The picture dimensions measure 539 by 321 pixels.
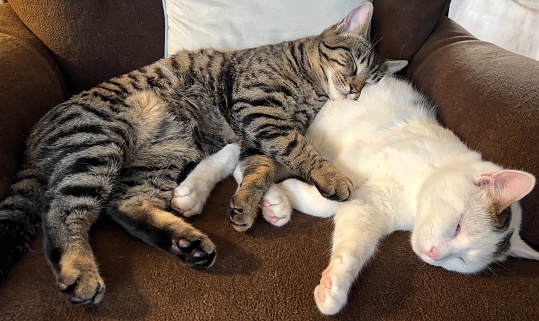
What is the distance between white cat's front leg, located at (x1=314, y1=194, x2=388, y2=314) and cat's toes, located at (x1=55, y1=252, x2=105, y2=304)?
1.72 feet

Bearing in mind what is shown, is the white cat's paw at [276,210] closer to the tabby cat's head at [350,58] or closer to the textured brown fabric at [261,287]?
the textured brown fabric at [261,287]

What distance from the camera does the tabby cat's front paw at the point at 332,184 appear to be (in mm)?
1062

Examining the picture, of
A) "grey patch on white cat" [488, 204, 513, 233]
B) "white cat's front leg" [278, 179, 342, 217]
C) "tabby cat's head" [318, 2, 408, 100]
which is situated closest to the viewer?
"grey patch on white cat" [488, 204, 513, 233]

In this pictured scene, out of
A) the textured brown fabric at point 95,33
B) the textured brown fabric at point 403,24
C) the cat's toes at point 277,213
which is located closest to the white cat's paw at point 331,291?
the cat's toes at point 277,213

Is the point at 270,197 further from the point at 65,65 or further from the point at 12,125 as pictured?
the point at 65,65

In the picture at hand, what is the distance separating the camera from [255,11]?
4.99 ft

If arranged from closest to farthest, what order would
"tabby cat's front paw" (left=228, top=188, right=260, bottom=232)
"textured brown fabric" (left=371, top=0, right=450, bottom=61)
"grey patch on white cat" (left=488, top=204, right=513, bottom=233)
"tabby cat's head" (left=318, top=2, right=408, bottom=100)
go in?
"grey patch on white cat" (left=488, top=204, right=513, bottom=233) < "tabby cat's front paw" (left=228, top=188, right=260, bottom=232) < "tabby cat's head" (left=318, top=2, right=408, bottom=100) < "textured brown fabric" (left=371, top=0, right=450, bottom=61)

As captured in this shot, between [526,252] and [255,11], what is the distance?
51.8 inches

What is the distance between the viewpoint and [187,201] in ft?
3.62

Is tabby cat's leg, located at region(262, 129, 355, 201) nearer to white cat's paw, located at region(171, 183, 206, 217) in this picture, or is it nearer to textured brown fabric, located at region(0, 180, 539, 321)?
textured brown fabric, located at region(0, 180, 539, 321)

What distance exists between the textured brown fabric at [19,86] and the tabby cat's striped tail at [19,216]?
4 cm

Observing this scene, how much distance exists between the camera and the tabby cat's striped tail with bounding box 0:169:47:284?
2.90ft

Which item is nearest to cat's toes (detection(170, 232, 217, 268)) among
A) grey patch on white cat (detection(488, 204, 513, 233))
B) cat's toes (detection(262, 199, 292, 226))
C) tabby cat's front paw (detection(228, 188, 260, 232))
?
tabby cat's front paw (detection(228, 188, 260, 232))

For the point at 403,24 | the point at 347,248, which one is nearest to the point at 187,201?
the point at 347,248
